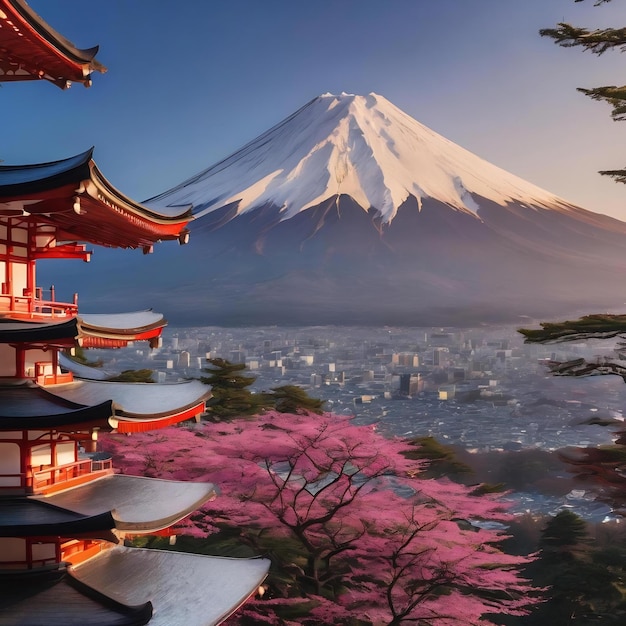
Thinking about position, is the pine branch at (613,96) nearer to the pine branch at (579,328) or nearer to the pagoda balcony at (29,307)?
the pine branch at (579,328)

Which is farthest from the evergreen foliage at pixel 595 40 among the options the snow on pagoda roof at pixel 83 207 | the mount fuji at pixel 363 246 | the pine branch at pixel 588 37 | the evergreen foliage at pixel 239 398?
the mount fuji at pixel 363 246

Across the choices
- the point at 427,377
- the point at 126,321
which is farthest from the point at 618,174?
the point at 427,377

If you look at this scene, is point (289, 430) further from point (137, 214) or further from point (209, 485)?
point (137, 214)

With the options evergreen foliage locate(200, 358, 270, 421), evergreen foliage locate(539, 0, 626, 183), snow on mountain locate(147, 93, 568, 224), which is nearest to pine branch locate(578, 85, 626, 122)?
evergreen foliage locate(539, 0, 626, 183)

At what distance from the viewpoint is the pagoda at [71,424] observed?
4434mm

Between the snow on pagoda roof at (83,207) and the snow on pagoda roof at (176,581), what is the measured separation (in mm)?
2478

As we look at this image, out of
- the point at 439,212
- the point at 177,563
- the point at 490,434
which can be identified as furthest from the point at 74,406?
the point at 439,212

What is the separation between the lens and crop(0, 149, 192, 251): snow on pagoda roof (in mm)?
4348

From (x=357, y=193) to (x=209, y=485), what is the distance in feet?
68.6

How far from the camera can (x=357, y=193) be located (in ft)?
85.3

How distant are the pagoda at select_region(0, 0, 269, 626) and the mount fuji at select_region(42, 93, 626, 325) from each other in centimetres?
1616

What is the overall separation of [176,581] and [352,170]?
76.4 ft

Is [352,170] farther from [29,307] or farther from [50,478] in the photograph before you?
[50,478]

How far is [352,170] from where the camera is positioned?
89.2 feet
